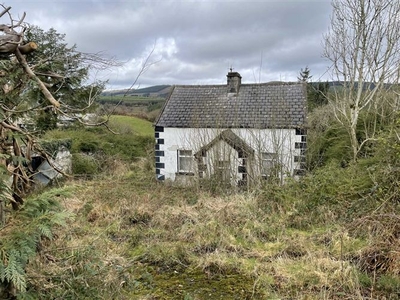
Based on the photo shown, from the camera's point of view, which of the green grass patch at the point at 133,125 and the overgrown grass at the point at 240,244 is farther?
the green grass patch at the point at 133,125

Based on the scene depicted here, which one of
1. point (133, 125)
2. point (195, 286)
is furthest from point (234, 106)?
point (133, 125)

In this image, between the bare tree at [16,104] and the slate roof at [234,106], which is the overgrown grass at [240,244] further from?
the slate roof at [234,106]

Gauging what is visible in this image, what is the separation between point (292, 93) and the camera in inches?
524

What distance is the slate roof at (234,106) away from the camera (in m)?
12.4

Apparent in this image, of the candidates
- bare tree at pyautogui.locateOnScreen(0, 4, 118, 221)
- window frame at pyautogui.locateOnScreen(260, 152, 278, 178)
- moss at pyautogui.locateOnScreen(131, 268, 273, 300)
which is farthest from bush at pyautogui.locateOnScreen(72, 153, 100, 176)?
bare tree at pyautogui.locateOnScreen(0, 4, 118, 221)

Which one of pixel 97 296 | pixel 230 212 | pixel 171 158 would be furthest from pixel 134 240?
pixel 171 158

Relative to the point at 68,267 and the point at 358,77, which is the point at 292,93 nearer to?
the point at 358,77

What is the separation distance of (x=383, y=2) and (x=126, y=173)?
12863 millimetres

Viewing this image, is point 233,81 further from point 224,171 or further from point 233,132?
point 224,171

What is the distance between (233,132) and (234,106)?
170 centimetres

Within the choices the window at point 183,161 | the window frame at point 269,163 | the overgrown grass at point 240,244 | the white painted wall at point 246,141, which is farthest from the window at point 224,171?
the window at point 183,161

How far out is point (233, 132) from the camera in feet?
41.0

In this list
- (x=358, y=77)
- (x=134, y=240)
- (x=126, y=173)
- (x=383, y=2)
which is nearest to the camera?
(x=134, y=240)

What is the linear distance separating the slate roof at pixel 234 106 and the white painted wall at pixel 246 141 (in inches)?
14.3
